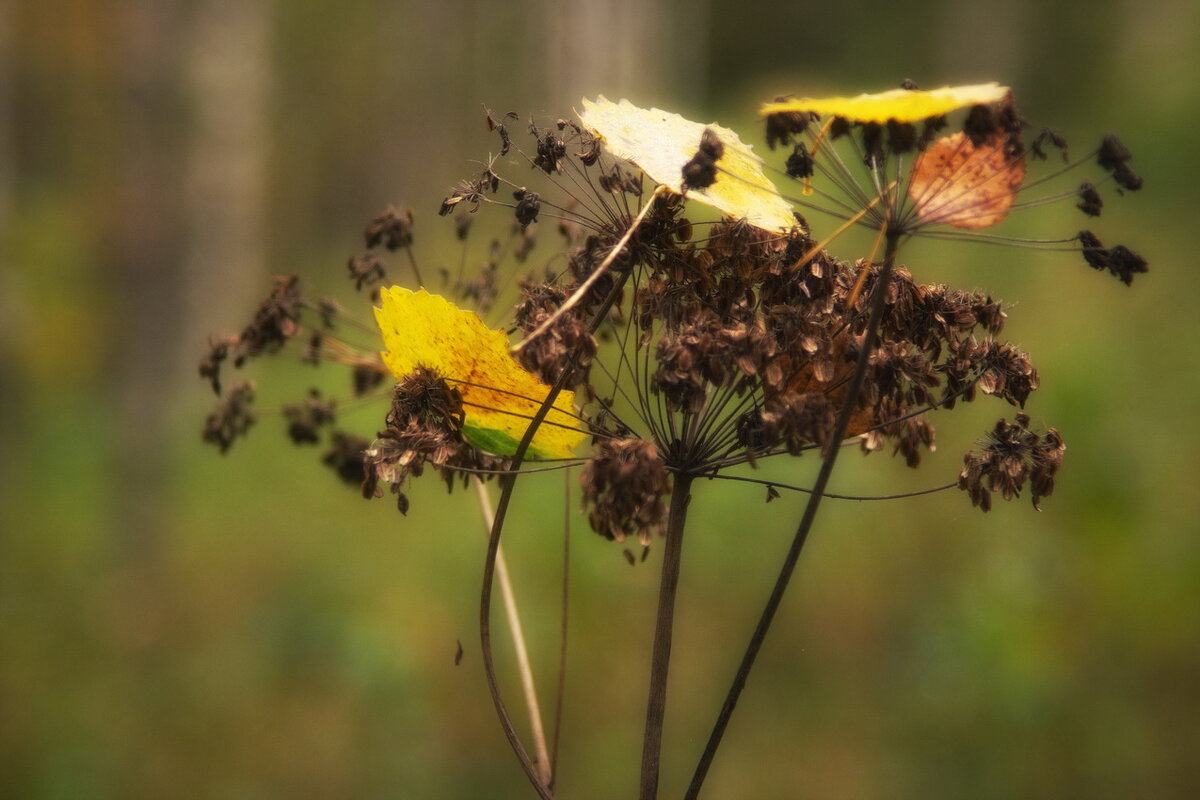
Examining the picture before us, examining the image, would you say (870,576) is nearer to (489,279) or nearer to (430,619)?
(430,619)

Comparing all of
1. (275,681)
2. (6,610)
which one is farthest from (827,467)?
(6,610)

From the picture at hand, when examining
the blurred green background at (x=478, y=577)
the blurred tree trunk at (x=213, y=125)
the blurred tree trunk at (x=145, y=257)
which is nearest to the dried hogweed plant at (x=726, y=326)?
the blurred green background at (x=478, y=577)

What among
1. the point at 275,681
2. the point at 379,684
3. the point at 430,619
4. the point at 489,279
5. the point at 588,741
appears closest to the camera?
the point at 489,279

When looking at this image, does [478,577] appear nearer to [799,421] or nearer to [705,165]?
[799,421]

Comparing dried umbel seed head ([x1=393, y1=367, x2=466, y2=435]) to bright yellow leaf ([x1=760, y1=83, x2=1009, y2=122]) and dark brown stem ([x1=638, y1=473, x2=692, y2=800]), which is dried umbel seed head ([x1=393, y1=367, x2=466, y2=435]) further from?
bright yellow leaf ([x1=760, y1=83, x2=1009, y2=122])

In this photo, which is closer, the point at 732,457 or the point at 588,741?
the point at 732,457

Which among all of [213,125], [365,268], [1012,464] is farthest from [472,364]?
[213,125]

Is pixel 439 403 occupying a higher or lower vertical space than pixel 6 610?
higher
